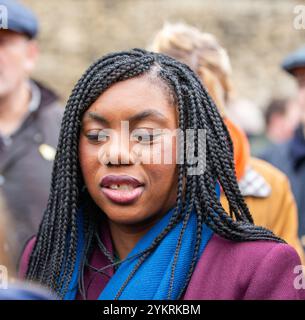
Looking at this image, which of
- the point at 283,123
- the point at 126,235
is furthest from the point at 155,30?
the point at 126,235

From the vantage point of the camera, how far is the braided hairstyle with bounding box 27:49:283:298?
2.27m

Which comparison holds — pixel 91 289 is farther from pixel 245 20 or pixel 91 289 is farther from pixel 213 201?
pixel 245 20

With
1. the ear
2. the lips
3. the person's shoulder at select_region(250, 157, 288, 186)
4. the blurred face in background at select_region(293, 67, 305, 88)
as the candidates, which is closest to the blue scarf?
the lips

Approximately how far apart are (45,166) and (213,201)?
1.91m

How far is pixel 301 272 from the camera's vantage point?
231cm

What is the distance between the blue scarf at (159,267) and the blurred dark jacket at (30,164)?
4.88 ft

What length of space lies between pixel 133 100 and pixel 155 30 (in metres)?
8.14

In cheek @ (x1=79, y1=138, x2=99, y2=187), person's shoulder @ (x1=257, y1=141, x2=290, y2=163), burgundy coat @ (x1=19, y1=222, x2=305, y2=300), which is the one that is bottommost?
burgundy coat @ (x1=19, y1=222, x2=305, y2=300)

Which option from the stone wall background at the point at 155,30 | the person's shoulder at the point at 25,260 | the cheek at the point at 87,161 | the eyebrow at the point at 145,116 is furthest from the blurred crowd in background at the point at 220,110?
the stone wall background at the point at 155,30

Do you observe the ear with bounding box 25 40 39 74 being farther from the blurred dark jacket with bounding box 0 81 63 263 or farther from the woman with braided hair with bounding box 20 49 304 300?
the woman with braided hair with bounding box 20 49 304 300

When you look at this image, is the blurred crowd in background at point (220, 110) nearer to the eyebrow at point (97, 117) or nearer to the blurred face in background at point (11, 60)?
the blurred face in background at point (11, 60)

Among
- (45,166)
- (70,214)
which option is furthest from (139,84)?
(45,166)

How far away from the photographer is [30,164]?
4.05 meters

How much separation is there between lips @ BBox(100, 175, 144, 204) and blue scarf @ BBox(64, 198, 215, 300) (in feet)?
0.42
